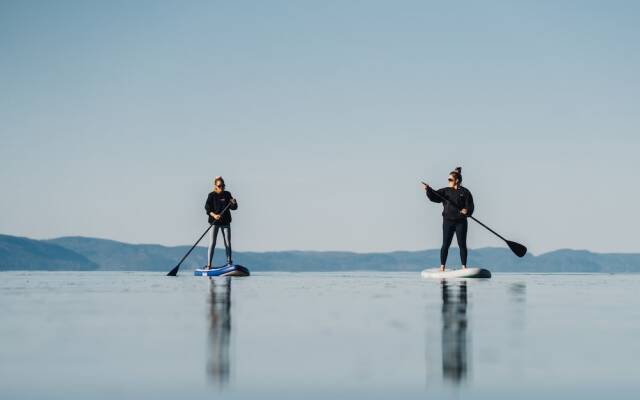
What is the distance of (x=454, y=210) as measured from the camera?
71.9 feet

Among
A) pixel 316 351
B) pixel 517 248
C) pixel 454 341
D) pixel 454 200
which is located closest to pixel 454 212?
pixel 454 200

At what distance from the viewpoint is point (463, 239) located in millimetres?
21875

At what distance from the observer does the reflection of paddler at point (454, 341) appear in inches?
221

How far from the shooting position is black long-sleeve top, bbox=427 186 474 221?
71.9ft

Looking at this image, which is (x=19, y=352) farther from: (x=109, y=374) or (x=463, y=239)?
(x=463, y=239)

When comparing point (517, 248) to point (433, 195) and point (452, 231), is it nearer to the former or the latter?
point (452, 231)

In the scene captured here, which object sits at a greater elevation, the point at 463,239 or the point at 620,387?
→ the point at 463,239

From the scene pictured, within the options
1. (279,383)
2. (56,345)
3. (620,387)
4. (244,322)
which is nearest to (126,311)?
(244,322)

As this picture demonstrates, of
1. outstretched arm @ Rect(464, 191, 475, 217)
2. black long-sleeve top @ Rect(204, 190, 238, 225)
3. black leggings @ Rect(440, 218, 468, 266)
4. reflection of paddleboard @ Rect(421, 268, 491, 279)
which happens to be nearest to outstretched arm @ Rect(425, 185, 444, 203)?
black leggings @ Rect(440, 218, 468, 266)

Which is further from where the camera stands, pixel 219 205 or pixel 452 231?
pixel 219 205

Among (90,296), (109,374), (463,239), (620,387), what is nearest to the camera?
(620,387)

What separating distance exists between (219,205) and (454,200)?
19.4 ft

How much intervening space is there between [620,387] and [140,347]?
342cm

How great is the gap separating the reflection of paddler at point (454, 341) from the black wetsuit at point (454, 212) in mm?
10396
